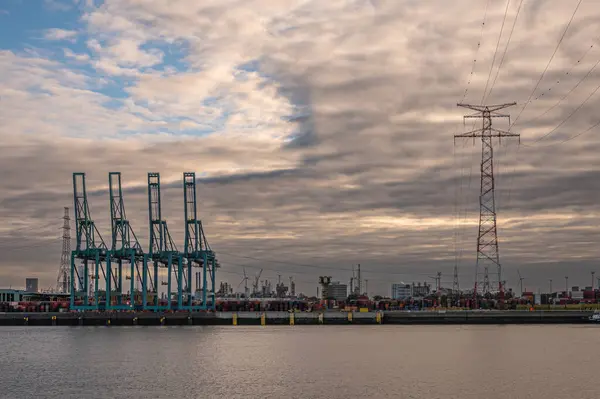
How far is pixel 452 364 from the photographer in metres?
77.7

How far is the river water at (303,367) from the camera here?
59.8 m

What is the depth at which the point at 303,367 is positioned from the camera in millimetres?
75750

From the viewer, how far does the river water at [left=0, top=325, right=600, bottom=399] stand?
59.8m

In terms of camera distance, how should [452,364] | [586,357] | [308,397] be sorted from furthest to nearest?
[586,357], [452,364], [308,397]

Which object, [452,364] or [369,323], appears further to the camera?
[369,323]

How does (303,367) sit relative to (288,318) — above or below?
above

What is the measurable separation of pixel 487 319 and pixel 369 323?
21.6 m

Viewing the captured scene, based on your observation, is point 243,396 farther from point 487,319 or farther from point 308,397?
point 487,319

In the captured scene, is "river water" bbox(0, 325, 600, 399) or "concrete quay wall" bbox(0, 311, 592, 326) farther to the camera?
"concrete quay wall" bbox(0, 311, 592, 326)

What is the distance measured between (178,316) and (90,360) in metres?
66.3

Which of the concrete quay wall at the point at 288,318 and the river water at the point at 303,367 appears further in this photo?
the concrete quay wall at the point at 288,318

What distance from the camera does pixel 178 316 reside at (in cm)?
14862

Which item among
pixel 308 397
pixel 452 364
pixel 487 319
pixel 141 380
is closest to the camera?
pixel 308 397

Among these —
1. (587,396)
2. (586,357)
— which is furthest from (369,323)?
Result: (587,396)
